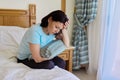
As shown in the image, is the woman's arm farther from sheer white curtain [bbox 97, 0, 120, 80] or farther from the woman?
sheer white curtain [bbox 97, 0, 120, 80]

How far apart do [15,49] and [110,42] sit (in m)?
1.32

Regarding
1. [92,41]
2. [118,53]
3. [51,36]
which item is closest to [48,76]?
[51,36]

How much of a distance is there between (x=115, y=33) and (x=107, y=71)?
0.59 metres

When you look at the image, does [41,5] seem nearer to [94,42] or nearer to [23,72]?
[94,42]

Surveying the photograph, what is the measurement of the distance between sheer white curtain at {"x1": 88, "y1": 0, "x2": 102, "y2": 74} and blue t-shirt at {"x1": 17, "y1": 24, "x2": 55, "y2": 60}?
53.8 inches

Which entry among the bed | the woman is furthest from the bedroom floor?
the woman

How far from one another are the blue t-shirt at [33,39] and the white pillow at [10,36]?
22.0 inches

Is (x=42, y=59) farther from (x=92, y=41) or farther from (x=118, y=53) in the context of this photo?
Result: (x=92, y=41)

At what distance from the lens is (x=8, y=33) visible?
263 cm

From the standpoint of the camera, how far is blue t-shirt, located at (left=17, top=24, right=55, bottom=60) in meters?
1.87

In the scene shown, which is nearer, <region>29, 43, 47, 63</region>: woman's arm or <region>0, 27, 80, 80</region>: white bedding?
<region>0, 27, 80, 80</region>: white bedding

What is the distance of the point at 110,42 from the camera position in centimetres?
279

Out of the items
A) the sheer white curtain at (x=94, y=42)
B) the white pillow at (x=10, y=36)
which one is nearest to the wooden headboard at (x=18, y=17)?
the white pillow at (x=10, y=36)

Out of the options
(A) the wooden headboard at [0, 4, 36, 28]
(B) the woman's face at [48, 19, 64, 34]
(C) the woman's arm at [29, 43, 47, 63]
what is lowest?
(C) the woman's arm at [29, 43, 47, 63]
